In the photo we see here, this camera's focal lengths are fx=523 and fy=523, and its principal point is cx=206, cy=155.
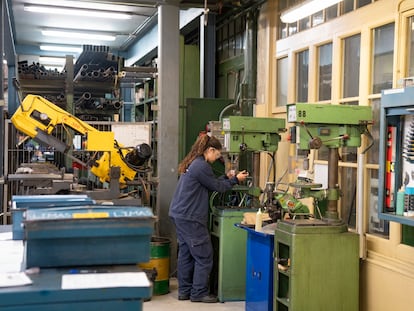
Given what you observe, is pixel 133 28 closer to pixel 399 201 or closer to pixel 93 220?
pixel 399 201

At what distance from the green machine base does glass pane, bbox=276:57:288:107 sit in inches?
66.0

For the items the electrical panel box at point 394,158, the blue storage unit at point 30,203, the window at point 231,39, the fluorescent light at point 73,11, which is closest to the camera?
the blue storage unit at point 30,203

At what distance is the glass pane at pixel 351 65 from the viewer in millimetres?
3629

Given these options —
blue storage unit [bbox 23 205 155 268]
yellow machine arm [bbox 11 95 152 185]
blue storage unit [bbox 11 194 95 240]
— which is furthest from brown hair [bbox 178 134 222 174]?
blue storage unit [bbox 23 205 155 268]

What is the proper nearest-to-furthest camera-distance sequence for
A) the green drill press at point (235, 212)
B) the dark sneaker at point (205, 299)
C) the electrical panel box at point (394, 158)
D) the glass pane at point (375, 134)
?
the electrical panel box at point (394, 158) → the glass pane at point (375, 134) → the green drill press at point (235, 212) → the dark sneaker at point (205, 299)

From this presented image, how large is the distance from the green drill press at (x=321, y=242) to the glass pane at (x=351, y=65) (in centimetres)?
43

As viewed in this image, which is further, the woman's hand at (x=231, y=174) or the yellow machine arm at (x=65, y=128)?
the yellow machine arm at (x=65, y=128)

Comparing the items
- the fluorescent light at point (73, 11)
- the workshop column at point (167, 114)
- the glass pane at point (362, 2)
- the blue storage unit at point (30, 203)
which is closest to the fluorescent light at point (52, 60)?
the fluorescent light at point (73, 11)

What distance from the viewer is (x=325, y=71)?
13.2ft

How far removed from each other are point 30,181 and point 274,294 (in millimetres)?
2307

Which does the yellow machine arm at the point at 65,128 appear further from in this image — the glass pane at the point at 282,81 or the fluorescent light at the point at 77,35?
the fluorescent light at the point at 77,35

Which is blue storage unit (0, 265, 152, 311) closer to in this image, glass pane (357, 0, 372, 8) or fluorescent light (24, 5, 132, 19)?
glass pane (357, 0, 372, 8)

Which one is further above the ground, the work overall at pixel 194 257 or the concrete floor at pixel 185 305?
the work overall at pixel 194 257

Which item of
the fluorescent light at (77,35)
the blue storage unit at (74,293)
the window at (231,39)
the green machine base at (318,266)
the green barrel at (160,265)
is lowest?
the green barrel at (160,265)
